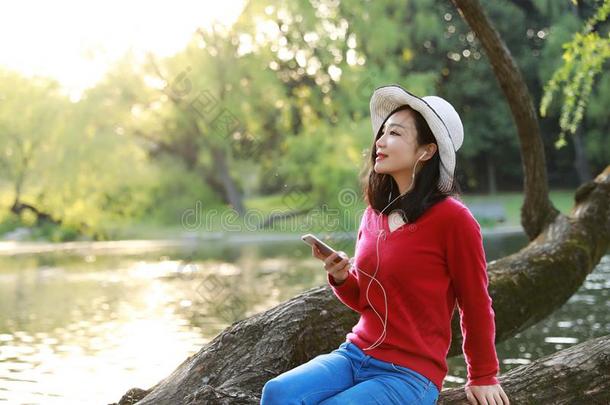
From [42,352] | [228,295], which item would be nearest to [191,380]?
[42,352]

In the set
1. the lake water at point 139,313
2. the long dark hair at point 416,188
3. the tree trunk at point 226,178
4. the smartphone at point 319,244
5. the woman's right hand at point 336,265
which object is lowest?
the lake water at point 139,313

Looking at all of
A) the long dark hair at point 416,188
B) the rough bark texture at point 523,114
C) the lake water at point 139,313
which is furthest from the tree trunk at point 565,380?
the lake water at point 139,313

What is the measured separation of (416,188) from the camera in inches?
99.5

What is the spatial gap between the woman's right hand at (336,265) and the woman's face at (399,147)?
31 cm

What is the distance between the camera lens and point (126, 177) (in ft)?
71.7

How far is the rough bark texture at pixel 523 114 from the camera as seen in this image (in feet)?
16.0

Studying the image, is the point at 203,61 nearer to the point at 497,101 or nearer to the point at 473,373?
the point at 497,101

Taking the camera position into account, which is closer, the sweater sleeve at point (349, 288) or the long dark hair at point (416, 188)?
the long dark hair at point (416, 188)

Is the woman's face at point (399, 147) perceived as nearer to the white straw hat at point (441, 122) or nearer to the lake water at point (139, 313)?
the white straw hat at point (441, 122)

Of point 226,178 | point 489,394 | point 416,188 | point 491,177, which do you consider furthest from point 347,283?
point 491,177

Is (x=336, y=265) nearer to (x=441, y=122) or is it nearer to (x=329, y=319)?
(x=441, y=122)

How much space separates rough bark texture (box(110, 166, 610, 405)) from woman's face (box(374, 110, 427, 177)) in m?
0.96

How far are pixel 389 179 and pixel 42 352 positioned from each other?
548 centimetres

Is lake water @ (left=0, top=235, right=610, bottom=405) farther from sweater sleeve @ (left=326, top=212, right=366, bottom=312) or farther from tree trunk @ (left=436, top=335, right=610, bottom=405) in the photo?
sweater sleeve @ (left=326, top=212, right=366, bottom=312)
